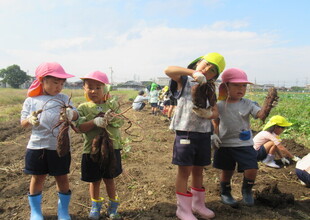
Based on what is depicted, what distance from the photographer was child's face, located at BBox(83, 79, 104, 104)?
248 cm

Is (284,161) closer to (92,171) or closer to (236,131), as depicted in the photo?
(236,131)

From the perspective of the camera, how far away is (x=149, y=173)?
12.9 feet

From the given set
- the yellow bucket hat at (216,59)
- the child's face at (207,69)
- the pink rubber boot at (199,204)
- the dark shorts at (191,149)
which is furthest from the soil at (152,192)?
the yellow bucket hat at (216,59)

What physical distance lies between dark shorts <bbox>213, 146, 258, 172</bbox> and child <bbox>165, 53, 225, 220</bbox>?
52 cm

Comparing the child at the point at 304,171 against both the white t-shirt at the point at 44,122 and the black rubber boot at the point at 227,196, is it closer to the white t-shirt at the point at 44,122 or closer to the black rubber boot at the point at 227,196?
the black rubber boot at the point at 227,196

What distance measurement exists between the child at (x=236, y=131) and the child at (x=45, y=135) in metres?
1.72

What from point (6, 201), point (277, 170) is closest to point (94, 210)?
point (6, 201)

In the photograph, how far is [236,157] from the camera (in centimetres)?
288

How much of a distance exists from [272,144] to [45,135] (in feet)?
13.3

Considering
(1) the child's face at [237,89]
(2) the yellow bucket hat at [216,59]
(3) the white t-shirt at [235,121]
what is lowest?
(3) the white t-shirt at [235,121]

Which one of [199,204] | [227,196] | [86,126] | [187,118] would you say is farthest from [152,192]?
[86,126]

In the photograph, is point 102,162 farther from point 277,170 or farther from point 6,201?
point 277,170

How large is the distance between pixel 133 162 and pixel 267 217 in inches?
99.7

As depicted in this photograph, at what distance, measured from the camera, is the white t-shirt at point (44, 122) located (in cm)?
240
